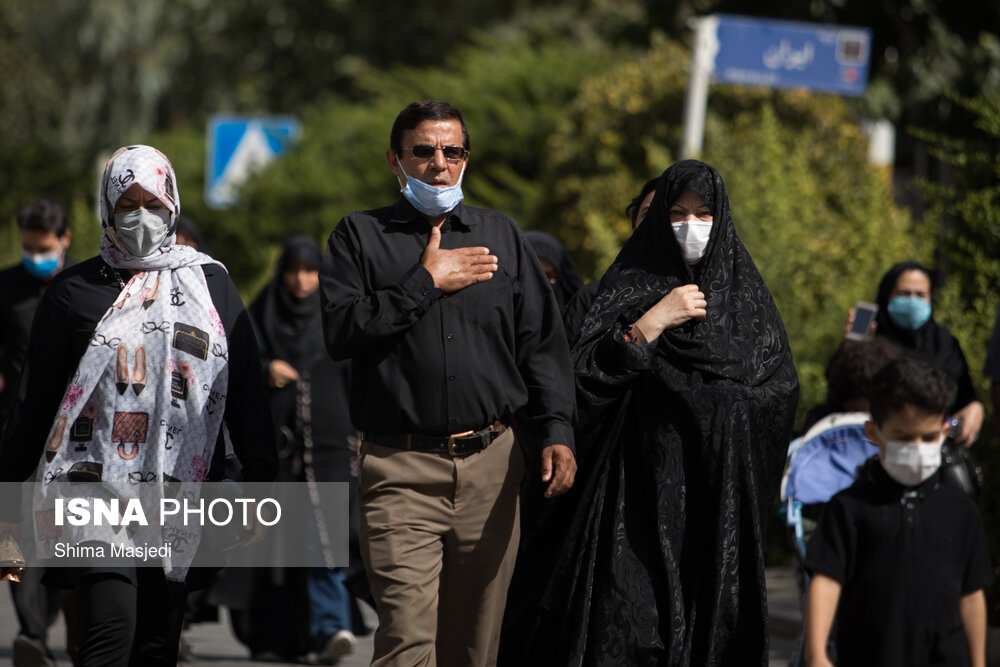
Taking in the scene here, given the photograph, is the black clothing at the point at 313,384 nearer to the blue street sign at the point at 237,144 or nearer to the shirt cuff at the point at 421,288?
the shirt cuff at the point at 421,288

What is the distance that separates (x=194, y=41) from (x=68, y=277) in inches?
1039

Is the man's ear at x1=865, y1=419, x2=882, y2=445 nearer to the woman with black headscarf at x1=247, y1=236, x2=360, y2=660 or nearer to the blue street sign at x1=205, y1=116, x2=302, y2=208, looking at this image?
the woman with black headscarf at x1=247, y1=236, x2=360, y2=660

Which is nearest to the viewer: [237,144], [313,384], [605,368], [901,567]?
[901,567]

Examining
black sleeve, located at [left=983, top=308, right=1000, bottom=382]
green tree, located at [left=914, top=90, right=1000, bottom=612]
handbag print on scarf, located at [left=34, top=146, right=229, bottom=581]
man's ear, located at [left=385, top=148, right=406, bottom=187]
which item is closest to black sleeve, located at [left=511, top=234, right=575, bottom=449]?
man's ear, located at [left=385, top=148, right=406, bottom=187]

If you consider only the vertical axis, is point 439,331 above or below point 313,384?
above

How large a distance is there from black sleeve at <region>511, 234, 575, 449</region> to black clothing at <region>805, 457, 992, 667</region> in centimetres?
97

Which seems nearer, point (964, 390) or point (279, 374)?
point (964, 390)

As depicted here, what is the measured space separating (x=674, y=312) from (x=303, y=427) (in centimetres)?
352

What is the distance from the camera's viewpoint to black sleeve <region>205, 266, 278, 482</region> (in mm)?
4801

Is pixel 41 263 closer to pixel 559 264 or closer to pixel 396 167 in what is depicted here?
pixel 559 264

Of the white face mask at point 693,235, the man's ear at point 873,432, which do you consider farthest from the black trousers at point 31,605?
the man's ear at point 873,432

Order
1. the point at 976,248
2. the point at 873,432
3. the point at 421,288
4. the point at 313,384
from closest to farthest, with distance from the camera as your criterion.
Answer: the point at 873,432 < the point at 421,288 < the point at 313,384 < the point at 976,248

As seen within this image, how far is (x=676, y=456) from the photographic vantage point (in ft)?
16.2

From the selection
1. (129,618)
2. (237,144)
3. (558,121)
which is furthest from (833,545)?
(237,144)
